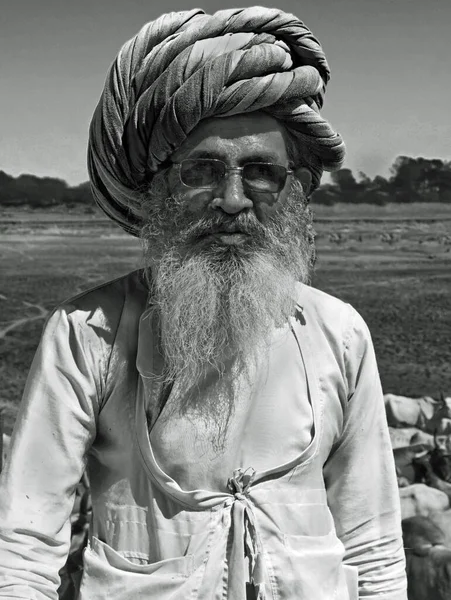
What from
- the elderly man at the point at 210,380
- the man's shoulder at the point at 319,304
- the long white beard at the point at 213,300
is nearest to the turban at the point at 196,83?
the elderly man at the point at 210,380

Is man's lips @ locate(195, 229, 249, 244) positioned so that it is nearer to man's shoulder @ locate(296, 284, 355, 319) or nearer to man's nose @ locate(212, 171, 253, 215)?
man's nose @ locate(212, 171, 253, 215)

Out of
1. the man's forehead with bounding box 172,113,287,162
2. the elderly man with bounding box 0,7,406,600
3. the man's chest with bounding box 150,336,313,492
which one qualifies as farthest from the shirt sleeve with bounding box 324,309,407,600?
the man's forehead with bounding box 172,113,287,162

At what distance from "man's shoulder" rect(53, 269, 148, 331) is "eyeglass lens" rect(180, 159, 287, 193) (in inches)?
8.7

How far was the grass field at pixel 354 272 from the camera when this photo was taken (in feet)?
9.42

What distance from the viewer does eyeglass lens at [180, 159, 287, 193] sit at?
49.1 inches

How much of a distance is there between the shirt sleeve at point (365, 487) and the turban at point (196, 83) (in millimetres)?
436

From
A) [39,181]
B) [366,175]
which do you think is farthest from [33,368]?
[366,175]

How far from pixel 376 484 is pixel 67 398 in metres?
0.57

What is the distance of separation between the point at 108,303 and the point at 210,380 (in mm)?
222

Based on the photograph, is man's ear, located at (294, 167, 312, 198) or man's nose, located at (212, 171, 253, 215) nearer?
man's nose, located at (212, 171, 253, 215)

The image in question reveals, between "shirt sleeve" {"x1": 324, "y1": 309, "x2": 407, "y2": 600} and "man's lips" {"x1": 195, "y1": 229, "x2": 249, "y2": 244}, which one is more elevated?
"man's lips" {"x1": 195, "y1": 229, "x2": 249, "y2": 244}

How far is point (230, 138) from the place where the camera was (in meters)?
1.25

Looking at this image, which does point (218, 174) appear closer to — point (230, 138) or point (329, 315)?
point (230, 138)

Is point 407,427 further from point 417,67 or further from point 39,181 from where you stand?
point 39,181
